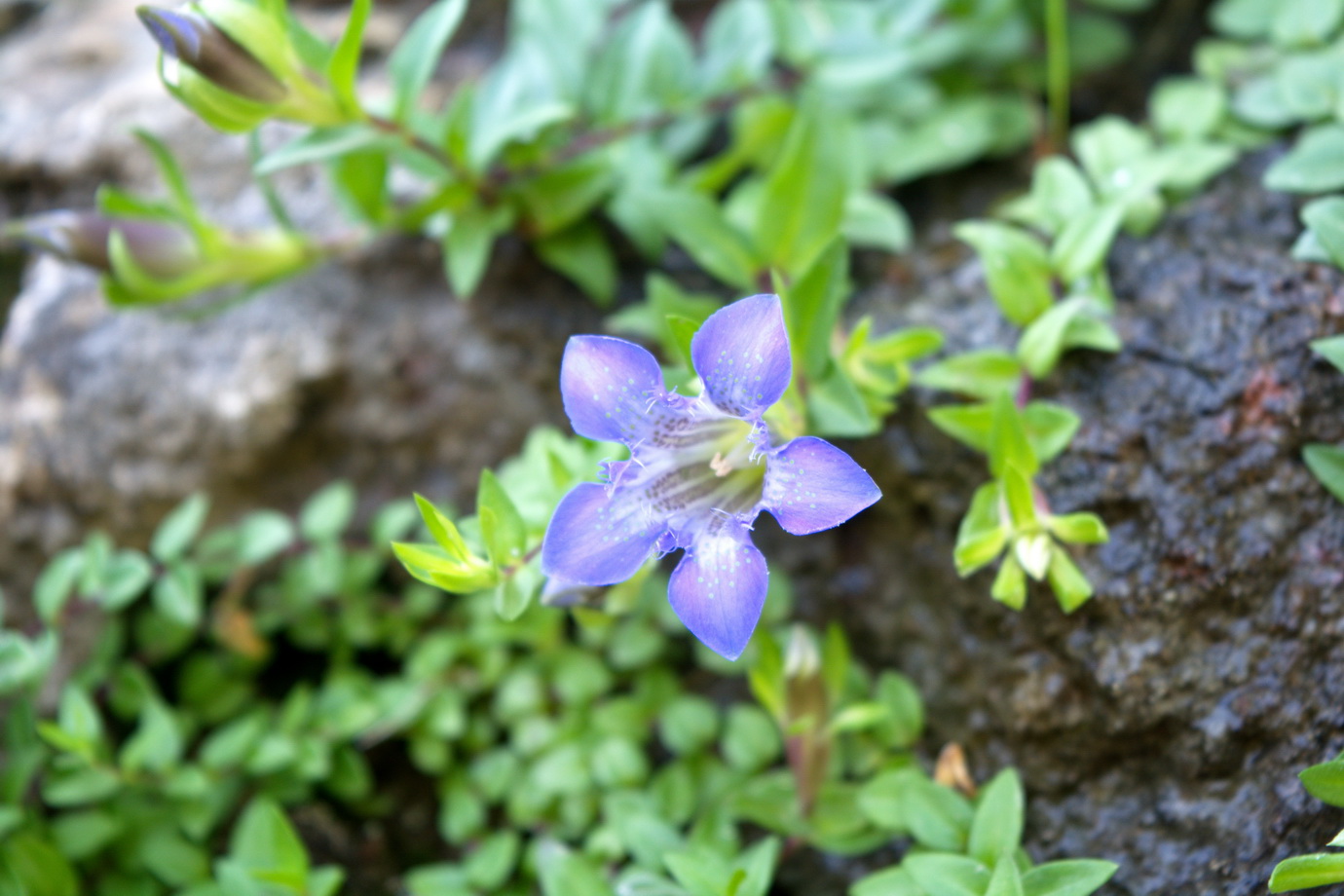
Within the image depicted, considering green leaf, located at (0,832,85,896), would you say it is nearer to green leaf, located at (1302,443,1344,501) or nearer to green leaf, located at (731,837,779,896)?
green leaf, located at (731,837,779,896)

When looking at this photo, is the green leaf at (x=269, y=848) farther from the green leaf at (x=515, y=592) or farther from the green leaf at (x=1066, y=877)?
the green leaf at (x=1066, y=877)

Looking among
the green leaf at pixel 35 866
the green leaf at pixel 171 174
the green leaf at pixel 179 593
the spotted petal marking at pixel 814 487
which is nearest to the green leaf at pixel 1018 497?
the spotted petal marking at pixel 814 487

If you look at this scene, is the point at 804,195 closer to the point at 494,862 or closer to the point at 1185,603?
the point at 1185,603

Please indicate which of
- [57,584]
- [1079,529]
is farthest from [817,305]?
[57,584]

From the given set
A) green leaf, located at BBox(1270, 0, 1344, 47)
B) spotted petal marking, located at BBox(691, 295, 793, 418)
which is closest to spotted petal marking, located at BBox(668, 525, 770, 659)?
spotted petal marking, located at BBox(691, 295, 793, 418)

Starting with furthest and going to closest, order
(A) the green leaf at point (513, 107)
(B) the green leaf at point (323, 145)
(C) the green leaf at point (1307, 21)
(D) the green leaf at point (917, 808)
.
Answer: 1. (C) the green leaf at point (1307, 21)
2. (A) the green leaf at point (513, 107)
3. (B) the green leaf at point (323, 145)
4. (D) the green leaf at point (917, 808)

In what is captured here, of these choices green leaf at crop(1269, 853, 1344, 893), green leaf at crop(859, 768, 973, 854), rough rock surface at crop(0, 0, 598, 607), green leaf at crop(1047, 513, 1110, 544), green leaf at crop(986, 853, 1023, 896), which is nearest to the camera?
green leaf at crop(1269, 853, 1344, 893)
